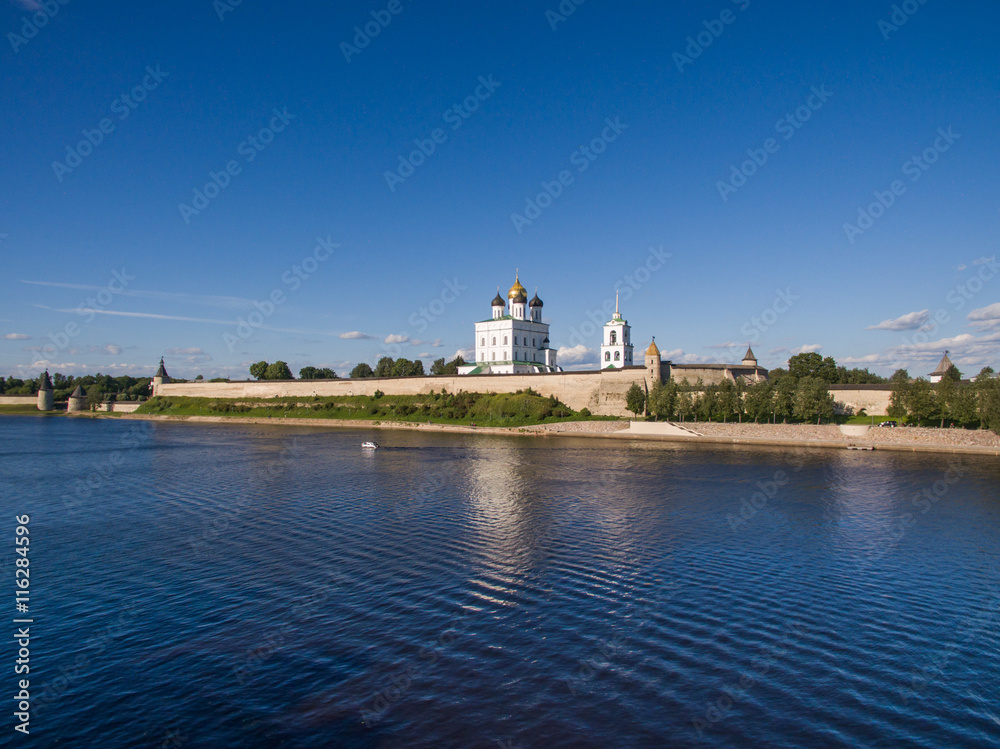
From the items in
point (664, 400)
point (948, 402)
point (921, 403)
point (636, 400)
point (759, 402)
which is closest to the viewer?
point (948, 402)

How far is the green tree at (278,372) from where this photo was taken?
283ft

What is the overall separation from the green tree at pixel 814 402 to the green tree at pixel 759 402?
176 cm

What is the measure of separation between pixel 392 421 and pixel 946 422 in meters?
41.9

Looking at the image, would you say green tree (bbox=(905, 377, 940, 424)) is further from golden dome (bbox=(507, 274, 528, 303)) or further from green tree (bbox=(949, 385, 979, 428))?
golden dome (bbox=(507, 274, 528, 303))

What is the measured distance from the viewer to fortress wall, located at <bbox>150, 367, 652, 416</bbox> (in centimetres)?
4819

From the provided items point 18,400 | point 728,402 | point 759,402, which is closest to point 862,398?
point 759,402

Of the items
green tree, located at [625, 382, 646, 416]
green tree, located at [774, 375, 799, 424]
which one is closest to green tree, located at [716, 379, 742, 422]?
green tree, located at [774, 375, 799, 424]

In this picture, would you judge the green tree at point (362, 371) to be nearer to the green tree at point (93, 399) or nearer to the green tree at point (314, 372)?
the green tree at point (314, 372)

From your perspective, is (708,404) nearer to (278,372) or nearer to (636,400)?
(636,400)

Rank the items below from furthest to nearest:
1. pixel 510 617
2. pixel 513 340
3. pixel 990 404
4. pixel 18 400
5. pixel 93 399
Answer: pixel 18 400, pixel 93 399, pixel 513 340, pixel 990 404, pixel 510 617

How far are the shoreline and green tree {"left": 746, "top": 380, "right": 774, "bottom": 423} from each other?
2.51 m

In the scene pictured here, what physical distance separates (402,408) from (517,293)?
20549 mm

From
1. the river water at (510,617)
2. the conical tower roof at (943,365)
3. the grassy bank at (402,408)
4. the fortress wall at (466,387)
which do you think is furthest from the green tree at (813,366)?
the river water at (510,617)

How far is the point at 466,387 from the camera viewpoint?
5616 centimetres
